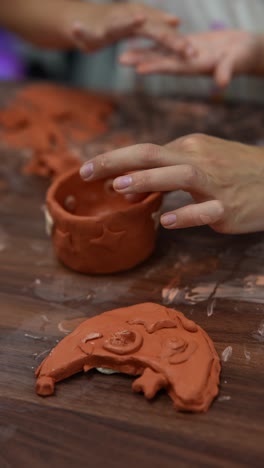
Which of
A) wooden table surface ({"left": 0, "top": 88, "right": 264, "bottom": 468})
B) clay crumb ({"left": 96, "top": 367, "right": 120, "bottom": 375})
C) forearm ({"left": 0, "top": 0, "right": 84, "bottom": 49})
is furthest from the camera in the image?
forearm ({"left": 0, "top": 0, "right": 84, "bottom": 49})

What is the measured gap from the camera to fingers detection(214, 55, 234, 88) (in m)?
1.33

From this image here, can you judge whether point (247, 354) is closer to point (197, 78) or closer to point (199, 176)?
point (199, 176)

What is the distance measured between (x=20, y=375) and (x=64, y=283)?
0.22 meters

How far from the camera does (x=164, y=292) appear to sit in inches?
37.2

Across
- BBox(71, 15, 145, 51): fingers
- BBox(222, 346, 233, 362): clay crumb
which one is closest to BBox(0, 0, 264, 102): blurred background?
BBox(71, 15, 145, 51): fingers

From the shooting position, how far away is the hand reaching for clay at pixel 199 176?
2.85ft

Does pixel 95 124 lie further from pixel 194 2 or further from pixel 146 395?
pixel 146 395

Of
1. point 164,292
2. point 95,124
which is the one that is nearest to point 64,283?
point 164,292

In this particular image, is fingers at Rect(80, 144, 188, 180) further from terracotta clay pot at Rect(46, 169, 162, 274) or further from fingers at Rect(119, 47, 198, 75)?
fingers at Rect(119, 47, 198, 75)

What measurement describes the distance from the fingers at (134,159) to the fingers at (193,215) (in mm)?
84

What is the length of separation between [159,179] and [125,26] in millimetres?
658

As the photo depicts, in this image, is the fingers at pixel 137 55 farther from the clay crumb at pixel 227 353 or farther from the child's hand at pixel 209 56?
the clay crumb at pixel 227 353

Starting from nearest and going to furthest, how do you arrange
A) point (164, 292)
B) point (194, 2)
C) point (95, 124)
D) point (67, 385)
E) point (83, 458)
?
point (83, 458) < point (67, 385) < point (164, 292) < point (95, 124) < point (194, 2)

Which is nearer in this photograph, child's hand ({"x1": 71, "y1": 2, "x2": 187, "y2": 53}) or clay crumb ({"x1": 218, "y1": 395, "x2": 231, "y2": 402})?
clay crumb ({"x1": 218, "y1": 395, "x2": 231, "y2": 402})
